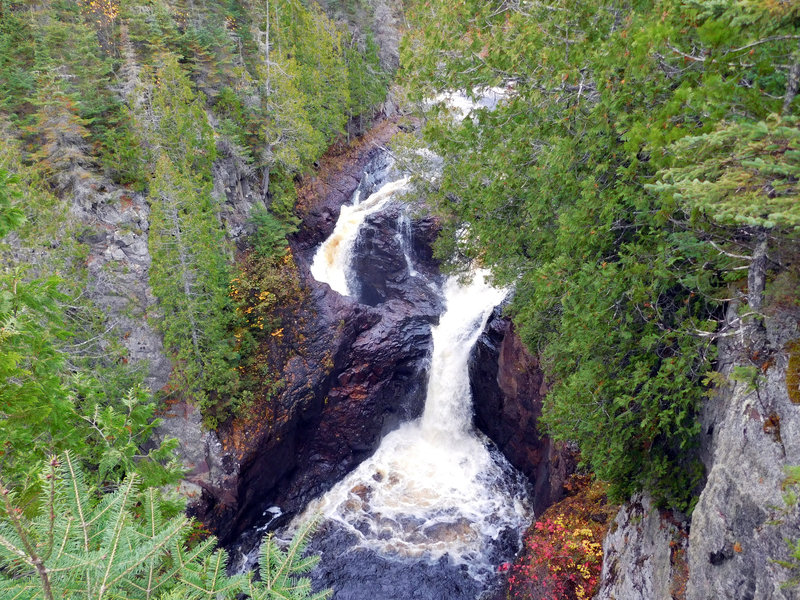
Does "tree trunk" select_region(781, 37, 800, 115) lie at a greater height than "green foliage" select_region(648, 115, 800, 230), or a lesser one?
greater

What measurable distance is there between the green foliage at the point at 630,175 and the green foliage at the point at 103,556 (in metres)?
4.54

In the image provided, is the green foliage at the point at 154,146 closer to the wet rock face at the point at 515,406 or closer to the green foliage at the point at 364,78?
the green foliage at the point at 364,78

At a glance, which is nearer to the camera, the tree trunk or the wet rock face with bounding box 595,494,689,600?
the tree trunk

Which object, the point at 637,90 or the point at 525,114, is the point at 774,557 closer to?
the point at 637,90

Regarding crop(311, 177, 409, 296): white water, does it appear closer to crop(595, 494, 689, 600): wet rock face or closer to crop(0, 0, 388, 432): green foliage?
crop(0, 0, 388, 432): green foliage

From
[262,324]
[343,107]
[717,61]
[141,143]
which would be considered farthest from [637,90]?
[343,107]

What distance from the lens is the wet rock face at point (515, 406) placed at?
13.5 metres

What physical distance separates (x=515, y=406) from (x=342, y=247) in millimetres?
11966

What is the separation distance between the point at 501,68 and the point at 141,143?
14.9m

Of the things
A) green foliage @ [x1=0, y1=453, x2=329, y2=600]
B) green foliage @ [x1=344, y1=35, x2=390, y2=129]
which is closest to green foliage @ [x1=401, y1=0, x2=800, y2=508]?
green foliage @ [x1=0, y1=453, x2=329, y2=600]

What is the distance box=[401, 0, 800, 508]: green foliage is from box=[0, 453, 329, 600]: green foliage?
4.54 m

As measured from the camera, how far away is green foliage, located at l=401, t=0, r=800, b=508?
3676 millimetres

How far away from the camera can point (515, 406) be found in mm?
15867

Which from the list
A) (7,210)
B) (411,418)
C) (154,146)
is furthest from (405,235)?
(7,210)
